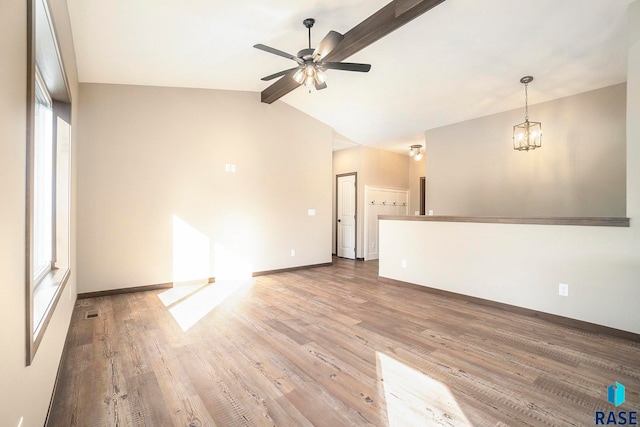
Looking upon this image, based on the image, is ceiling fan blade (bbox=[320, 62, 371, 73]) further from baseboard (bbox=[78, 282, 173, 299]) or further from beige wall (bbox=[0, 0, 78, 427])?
baseboard (bbox=[78, 282, 173, 299])

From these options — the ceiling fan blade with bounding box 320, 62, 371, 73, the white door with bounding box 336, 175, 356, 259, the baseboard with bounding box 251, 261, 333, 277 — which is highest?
the ceiling fan blade with bounding box 320, 62, 371, 73

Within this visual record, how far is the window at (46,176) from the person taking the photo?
3.96 ft

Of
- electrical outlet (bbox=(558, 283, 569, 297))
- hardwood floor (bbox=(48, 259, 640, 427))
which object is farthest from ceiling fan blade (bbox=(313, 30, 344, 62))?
electrical outlet (bbox=(558, 283, 569, 297))

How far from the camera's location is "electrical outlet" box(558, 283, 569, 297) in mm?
2987

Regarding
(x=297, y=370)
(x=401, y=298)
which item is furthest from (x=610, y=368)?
(x=297, y=370)

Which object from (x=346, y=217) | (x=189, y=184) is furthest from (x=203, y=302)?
(x=346, y=217)

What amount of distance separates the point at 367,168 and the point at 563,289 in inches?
183

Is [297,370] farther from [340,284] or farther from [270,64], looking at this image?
[270,64]

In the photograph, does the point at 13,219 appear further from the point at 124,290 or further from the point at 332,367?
the point at 124,290

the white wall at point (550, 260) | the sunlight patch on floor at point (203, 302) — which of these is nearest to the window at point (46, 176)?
the sunlight patch on floor at point (203, 302)

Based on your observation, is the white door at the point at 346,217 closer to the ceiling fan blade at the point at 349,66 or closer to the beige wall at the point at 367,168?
the beige wall at the point at 367,168

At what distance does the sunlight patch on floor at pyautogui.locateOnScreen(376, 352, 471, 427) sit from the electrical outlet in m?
2.08

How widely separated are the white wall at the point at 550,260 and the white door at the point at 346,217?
9.05ft

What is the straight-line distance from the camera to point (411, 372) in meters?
2.05
